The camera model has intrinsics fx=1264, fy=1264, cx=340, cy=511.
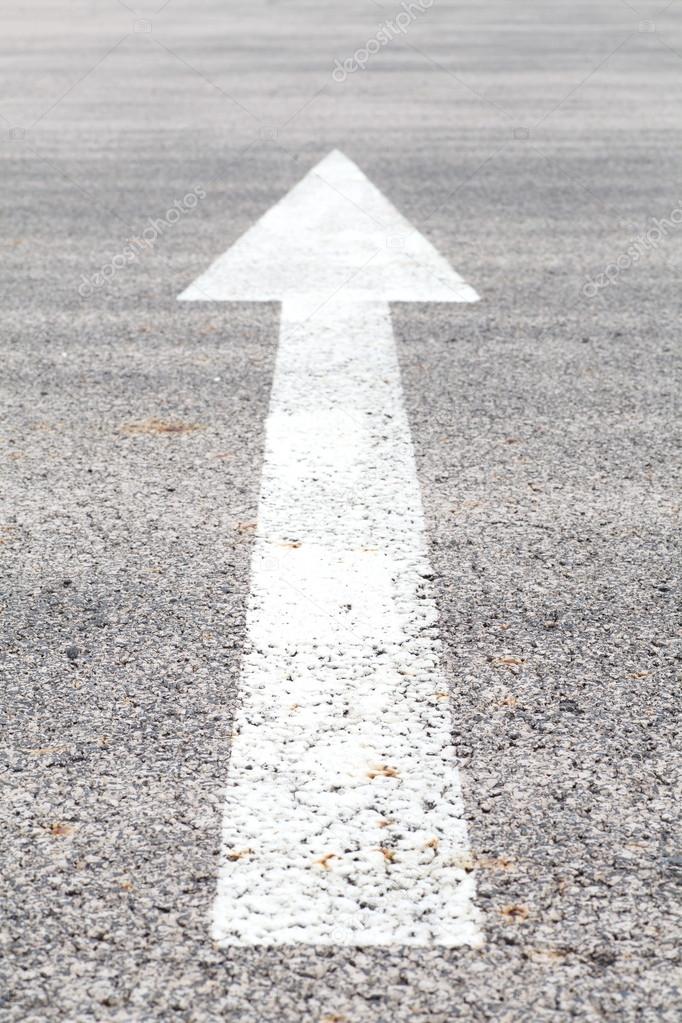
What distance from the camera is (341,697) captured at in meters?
2.58

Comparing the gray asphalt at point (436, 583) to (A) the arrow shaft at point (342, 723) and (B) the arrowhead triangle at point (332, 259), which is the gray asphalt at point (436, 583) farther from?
(B) the arrowhead triangle at point (332, 259)

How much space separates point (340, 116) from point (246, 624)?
27.7 ft

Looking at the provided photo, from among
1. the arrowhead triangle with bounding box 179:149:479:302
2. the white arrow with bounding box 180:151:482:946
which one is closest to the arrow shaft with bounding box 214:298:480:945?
the white arrow with bounding box 180:151:482:946

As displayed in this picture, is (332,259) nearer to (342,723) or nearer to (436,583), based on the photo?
(436,583)

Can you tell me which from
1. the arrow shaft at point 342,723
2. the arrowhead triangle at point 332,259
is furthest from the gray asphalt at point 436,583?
the arrowhead triangle at point 332,259

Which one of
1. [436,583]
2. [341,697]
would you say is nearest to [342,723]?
[341,697]

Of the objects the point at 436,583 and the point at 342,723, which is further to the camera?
the point at 436,583

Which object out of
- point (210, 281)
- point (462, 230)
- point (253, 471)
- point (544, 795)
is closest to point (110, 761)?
point (544, 795)

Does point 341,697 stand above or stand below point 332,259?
above

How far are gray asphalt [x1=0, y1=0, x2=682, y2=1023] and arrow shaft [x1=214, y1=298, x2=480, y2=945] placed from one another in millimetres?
52

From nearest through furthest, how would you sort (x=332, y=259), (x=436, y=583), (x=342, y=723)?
1. (x=342, y=723)
2. (x=436, y=583)
3. (x=332, y=259)

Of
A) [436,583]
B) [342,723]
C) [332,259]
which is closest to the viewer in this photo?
[342,723]

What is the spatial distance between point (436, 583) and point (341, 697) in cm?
58

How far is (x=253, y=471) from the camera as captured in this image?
3.73 meters
